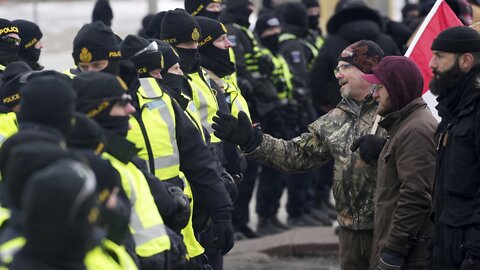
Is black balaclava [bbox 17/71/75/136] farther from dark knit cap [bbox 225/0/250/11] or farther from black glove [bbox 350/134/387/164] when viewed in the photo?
dark knit cap [bbox 225/0/250/11]

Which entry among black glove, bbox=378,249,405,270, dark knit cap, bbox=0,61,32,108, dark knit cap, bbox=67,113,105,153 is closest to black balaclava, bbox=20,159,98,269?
dark knit cap, bbox=67,113,105,153

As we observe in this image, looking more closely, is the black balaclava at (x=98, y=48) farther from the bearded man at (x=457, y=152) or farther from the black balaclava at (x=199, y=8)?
the black balaclava at (x=199, y=8)

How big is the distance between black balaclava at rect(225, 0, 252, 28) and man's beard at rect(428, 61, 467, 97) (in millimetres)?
4918

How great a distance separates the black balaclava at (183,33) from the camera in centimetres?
791

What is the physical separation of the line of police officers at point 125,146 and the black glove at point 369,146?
2.48 feet

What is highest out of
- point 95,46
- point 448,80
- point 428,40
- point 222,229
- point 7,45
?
point 95,46

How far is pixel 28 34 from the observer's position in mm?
8617

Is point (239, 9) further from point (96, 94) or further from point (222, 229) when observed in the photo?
point (96, 94)

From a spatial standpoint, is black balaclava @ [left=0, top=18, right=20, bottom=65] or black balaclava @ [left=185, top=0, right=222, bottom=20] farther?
black balaclava @ [left=185, top=0, right=222, bottom=20]

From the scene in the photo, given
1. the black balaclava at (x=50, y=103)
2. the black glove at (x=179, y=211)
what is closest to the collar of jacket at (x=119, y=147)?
the black glove at (x=179, y=211)

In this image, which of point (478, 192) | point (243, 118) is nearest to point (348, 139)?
point (243, 118)

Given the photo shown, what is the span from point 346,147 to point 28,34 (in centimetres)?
270

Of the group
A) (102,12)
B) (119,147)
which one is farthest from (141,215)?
(102,12)

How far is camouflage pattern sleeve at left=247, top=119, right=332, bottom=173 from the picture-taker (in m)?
7.47
